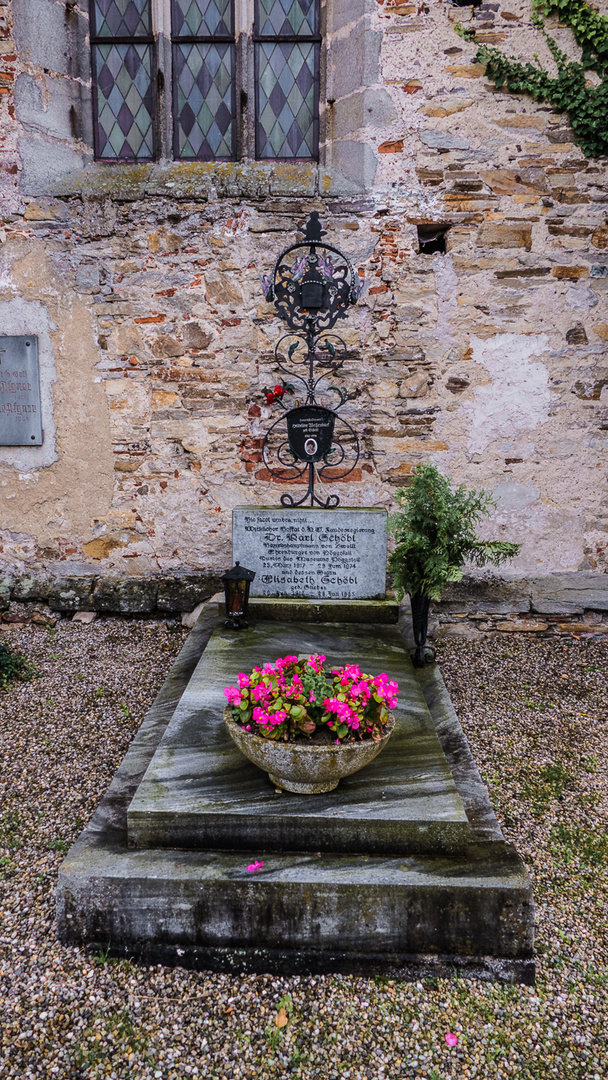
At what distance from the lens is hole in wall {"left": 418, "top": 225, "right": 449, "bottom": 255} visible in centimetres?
529

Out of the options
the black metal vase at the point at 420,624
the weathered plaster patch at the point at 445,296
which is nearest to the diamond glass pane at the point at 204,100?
the weathered plaster patch at the point at 445,296

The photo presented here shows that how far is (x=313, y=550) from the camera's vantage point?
445 centimetres

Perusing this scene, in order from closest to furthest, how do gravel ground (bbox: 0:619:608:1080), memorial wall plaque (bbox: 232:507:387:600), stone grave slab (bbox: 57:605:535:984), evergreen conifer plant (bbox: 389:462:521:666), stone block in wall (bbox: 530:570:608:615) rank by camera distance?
gravel ground (bbox: 0:619:608:1080), stone grave slab (bbox: 57:605:535:984), evergreen conifer plant (bbox: 389:462:521:666), memorial wall plaque (bbox: 232:507:387:600), stone block in wall (bbox: 530:570:608:615)

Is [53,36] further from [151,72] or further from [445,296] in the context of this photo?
[445,296]

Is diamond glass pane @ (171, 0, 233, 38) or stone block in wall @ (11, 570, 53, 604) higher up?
diamond glass pane @ (171, 0, 233, 38)

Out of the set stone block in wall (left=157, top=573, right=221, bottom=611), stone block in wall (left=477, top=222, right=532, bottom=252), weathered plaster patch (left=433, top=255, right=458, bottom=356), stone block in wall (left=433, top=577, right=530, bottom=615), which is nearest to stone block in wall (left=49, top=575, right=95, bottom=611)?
stone block in wall (left=157, top=573, right=221, bottom=611)

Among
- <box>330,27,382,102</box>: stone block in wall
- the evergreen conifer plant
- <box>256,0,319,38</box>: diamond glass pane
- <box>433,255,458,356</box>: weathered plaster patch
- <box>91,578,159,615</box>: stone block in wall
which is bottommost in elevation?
<box>91,578,159,615</box>: stone block in wall

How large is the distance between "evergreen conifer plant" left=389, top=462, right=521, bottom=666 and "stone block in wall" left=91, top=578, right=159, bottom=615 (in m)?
2.47

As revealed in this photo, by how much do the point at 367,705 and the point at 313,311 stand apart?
305 centimetres

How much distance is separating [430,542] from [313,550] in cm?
83

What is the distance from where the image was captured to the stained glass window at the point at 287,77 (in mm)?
5406

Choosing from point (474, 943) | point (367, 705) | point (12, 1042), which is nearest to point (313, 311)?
point (367, 705)

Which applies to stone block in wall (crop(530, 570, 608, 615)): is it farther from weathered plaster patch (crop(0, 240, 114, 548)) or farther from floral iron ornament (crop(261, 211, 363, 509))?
weathered plaster patch (crop(0, 240, 114, 548))

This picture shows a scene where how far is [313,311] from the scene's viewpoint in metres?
4.62
